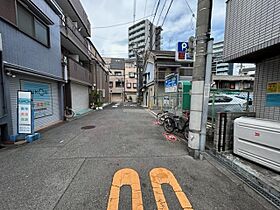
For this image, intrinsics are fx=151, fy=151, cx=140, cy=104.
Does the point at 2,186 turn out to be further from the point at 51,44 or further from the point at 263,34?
the point at 51,44

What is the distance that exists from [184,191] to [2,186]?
11.1 feet

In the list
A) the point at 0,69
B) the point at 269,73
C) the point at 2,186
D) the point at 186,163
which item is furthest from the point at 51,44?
the point at 269,73

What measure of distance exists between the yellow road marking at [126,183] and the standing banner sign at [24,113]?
418 cm

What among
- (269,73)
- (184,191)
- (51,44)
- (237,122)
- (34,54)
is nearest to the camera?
(184,191)

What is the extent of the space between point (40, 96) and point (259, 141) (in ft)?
29.1

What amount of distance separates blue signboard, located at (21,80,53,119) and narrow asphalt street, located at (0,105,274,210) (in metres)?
2.87

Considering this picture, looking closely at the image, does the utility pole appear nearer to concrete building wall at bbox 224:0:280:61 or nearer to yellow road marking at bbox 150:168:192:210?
concrete building wall at bbox 224:0:280:61

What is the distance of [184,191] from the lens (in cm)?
275

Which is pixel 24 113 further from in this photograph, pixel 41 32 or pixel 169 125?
pixel 169 125

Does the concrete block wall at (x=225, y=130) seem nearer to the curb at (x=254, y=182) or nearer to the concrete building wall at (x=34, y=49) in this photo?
the curb at (x=254, y=182)

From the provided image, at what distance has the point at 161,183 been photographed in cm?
298

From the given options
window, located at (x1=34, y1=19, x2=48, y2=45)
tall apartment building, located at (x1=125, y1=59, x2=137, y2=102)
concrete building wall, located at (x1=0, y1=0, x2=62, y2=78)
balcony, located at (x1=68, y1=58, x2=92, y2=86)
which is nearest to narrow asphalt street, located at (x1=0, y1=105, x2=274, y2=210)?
concrete building wall, located at (x1=0, y1=0, x2=62, y2=78)

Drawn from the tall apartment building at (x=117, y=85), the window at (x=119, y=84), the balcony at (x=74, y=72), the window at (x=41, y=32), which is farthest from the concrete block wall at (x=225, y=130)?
the window at (x=119, y=84)

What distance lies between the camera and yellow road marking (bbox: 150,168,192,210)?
94.7 inches
